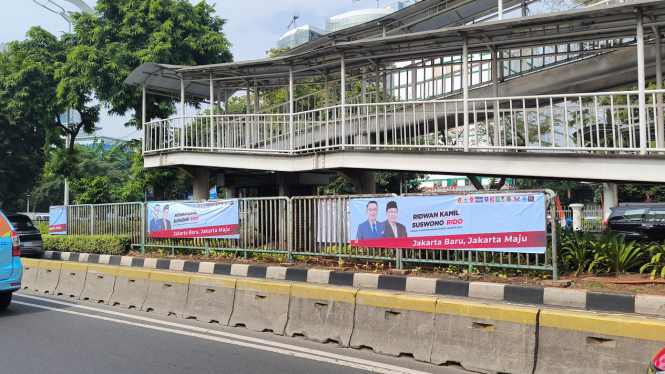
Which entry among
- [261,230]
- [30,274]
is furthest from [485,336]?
[30,274]

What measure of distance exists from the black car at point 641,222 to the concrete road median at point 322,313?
10517mm

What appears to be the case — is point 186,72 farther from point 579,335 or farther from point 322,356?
point 579,335

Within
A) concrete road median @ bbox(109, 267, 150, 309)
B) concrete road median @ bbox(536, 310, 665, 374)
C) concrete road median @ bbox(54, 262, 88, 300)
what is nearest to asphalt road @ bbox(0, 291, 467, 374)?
concrete road median @ bbox(109, 267, 150, 309)

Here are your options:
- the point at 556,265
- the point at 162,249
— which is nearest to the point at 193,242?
the point at 162,249

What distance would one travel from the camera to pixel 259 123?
13.9m

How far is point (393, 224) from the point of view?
8695mm

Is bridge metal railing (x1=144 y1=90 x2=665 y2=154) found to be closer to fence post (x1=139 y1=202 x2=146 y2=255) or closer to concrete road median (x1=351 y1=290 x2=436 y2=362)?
fence post (x1=139 y1=202 x2=146 y2=255)

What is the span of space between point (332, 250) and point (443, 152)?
9.64 ft

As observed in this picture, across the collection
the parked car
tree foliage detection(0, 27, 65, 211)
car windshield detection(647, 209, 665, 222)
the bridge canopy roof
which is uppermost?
tree foliage detection(0, 27, 65, 211)

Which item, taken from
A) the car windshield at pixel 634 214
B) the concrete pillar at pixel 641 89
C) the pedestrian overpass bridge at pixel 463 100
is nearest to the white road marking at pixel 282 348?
the pedestrian overpass bridge at pixel 463 100

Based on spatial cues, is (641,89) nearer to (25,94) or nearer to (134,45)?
(134,45)

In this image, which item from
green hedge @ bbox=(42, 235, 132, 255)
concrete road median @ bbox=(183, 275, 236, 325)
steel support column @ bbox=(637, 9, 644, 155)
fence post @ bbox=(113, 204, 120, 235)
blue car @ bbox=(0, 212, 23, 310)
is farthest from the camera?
fence post @ bbox=(113, 204, 120, 235)

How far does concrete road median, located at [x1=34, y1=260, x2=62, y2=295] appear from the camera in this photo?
1046cm

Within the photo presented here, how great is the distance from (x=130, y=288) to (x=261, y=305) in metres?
3.13
